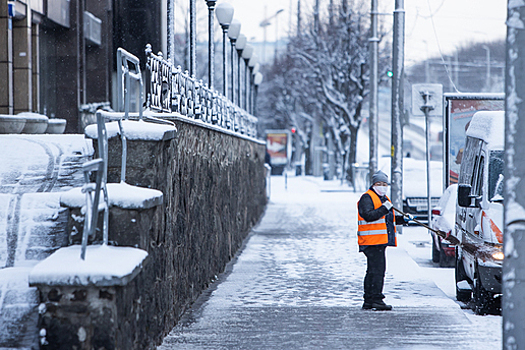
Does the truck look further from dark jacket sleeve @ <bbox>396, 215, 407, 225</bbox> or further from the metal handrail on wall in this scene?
dark jacket sleeve @ <bbox>396, 215, 407, 225</bbox>

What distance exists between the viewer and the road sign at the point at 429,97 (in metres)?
15.6

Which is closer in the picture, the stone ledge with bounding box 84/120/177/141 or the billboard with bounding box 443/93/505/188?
the stone ledge with bounding box 84/120/177/141

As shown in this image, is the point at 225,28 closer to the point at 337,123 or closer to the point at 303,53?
the point at 303,53

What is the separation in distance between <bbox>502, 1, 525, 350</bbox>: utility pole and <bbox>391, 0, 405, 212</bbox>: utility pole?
501 inches

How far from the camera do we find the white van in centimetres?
771

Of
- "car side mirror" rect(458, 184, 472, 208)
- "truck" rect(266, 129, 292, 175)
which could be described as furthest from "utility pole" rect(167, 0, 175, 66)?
"truck" rect(266, 129, 292, 175)

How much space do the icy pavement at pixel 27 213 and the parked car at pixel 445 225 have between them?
551 centimetres

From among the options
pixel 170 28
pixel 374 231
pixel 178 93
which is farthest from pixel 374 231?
pixel 170 28

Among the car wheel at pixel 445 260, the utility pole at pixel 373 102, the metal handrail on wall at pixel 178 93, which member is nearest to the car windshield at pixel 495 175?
the metal handrail on wall at pixel 178 93

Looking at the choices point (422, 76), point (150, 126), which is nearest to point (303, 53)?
point (150, 126)

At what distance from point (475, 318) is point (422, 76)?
80.7 metres

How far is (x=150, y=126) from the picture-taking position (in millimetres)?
6219

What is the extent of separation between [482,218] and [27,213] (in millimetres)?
4420

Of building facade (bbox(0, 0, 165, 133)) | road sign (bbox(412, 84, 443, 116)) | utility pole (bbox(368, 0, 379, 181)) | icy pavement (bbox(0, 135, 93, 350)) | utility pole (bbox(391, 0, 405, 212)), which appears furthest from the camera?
utility pole (bbox(368, 0, 379, 181))
